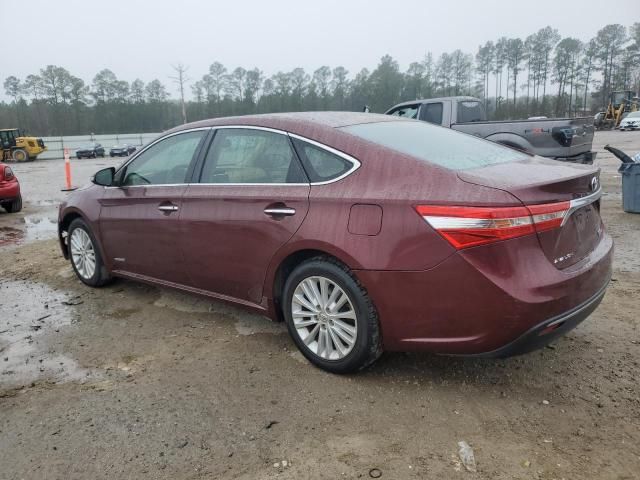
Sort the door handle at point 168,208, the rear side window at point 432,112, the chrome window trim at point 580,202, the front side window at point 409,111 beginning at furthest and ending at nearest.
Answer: the front side window at point 409,111, the rear side window at point 432,112, the door handle at point 168,208, the chrome window trim at point 580,202

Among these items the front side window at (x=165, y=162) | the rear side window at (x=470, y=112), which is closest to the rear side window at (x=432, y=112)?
the rear side window at (x=470, y=112)

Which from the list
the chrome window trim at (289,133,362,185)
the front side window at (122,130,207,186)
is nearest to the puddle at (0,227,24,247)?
the front side window at (122,130,207,186)

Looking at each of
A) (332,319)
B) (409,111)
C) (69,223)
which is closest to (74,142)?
(409,111)

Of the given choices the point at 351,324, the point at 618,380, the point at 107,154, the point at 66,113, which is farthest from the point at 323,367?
the point at 66,113

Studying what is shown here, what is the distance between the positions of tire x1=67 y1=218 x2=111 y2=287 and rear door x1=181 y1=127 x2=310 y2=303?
4.83 feet

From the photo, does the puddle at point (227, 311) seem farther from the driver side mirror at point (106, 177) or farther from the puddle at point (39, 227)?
the puddle at point (39, 227)

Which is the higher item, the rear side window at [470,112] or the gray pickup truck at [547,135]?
the rear side window at [470,112]

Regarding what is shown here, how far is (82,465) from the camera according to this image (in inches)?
96.7

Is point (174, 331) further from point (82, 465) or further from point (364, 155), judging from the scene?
point (364, 155)

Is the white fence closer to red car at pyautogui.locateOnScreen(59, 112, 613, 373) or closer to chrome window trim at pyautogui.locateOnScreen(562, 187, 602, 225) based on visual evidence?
red car at pyautogui.locateOnScreen(59, 112, 613, 373)

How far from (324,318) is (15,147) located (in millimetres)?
39006

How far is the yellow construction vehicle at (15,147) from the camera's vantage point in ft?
116

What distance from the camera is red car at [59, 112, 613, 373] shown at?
8.38 ft

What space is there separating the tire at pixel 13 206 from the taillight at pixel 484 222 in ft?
33.6
